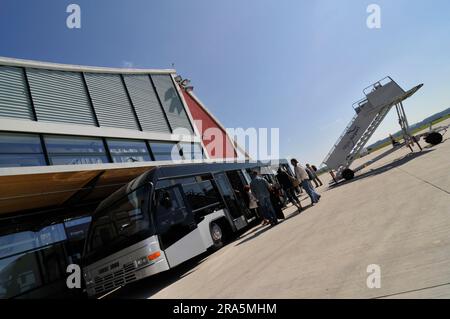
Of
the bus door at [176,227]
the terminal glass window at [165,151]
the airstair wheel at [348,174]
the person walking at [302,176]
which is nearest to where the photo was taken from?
the bus door at [176,227]

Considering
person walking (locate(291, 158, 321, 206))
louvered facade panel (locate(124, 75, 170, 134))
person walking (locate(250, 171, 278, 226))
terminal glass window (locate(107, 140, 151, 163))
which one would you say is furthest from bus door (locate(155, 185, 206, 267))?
louvered facade panel (locate(124, 75, 170, 134))

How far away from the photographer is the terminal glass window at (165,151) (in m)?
15.9

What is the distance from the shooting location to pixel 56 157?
1081 centimetres

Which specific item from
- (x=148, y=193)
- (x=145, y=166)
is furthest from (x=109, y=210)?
(x=145, y=166)

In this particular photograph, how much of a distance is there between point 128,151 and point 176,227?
26.2 feet

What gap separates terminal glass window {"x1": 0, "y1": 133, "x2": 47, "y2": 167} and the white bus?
152 inches

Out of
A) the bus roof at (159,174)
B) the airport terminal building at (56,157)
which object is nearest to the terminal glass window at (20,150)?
the airport terminal building at (56,157)

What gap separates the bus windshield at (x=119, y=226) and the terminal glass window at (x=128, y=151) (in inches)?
233

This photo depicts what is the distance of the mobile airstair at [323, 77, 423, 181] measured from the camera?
48.6ft

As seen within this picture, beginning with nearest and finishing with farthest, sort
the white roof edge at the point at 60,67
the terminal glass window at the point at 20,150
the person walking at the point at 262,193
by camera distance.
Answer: the terminal glass window at the point at 20,150 < the person walking at the point at 262,193 < the white roof edge at the point at 60,67

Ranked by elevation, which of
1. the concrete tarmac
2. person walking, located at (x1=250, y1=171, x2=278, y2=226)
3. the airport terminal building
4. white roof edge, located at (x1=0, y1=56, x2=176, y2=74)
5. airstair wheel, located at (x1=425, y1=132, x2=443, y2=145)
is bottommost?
the concrete tarmac

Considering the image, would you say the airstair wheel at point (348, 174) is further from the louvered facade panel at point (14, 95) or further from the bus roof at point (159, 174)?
the louvered facade panel at point (14, 95)

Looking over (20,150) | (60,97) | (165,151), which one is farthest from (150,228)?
(165,151)

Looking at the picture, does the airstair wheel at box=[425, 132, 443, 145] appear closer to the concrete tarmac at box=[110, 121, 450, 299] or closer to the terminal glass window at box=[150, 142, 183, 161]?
the concrete tarmac at box=[110, 121, 450, 299]
